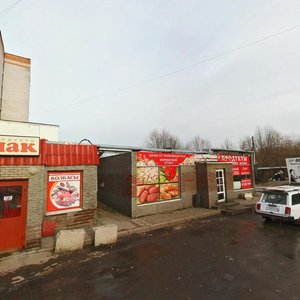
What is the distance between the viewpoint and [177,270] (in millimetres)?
6324

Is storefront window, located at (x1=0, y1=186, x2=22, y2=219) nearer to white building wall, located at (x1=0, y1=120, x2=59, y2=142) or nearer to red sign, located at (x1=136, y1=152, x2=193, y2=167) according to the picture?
red sign, located at (x1=136, y1=152, x2=193, y2=167)

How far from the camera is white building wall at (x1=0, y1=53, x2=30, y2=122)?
67.2 feet

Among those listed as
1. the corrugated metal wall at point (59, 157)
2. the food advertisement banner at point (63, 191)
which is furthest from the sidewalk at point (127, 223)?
the corrugated metal wall at point (59, 157)

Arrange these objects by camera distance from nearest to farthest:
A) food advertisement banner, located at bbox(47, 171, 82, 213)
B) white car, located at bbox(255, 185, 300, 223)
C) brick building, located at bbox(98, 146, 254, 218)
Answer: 1. food advertisement banner, located at bbox(47, 171, 82, 213)
2. white car, located at bbox(255, 185, 300, 223)
3. brick building, located at bbox(98, 146, 254, 218)

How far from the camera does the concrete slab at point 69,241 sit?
7902 mm

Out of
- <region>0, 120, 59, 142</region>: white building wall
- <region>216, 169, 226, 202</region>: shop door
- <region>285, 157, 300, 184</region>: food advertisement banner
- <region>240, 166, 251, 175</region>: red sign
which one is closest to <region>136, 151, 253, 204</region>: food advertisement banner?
<region>216, 169, 226, 202</region>: shop door

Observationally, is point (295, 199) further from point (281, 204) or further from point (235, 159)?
point (235, 159)

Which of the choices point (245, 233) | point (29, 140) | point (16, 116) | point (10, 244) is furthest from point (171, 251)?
point (16, 116)

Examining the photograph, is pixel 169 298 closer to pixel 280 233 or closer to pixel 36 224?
pixel 36 224

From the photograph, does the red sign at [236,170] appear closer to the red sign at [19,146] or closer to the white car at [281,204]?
the white car at [281,204]

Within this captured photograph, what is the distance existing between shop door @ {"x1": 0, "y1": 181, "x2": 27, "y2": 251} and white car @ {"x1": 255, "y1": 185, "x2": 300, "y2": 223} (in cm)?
1102

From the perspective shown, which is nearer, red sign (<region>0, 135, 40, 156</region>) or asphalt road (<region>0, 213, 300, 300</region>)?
asphalt road (<region>0, 213, 300, 300</region>)

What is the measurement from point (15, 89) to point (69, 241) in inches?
735

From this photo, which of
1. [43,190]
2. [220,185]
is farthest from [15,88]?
[220,185]
